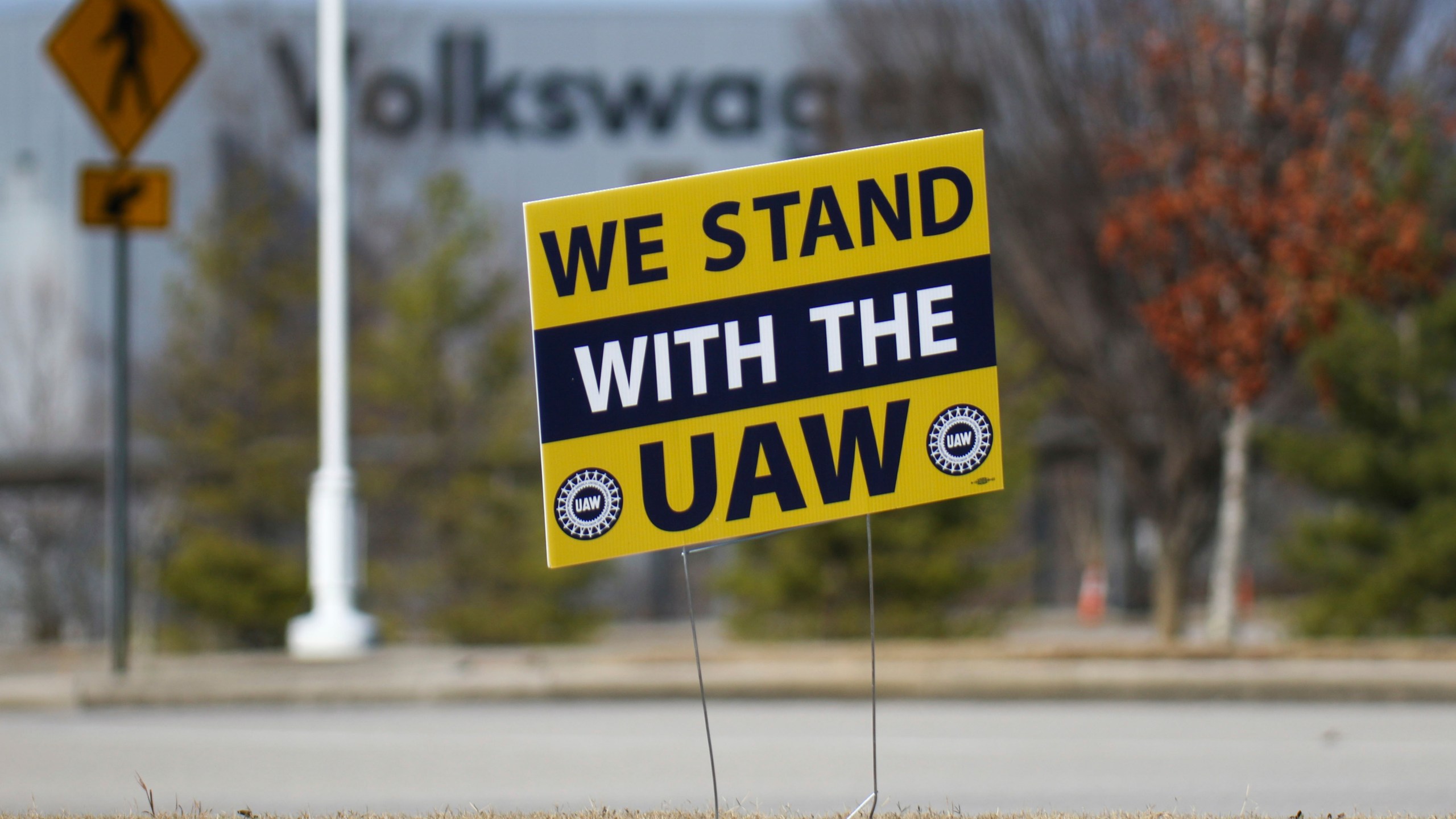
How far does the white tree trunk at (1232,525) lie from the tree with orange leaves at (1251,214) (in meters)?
0.02

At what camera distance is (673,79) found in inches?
1193

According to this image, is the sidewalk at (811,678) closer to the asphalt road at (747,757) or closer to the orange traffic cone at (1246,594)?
the asphalt road at (747,757)

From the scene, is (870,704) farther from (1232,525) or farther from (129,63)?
(1232,525)

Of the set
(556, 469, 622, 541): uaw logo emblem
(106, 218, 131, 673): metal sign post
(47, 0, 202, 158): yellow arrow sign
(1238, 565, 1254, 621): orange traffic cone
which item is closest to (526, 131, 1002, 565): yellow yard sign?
(556, 469, 622, 541): uaw logo emblem

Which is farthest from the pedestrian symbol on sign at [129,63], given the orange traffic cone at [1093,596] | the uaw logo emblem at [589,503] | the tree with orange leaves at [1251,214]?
the orange traffic cone at [1093,596]

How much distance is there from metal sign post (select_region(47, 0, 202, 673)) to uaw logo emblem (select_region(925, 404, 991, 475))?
23.0ft

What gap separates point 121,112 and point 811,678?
570 cm

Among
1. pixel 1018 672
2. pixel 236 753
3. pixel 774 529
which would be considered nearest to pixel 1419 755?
pixel 1018 672

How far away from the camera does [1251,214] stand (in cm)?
1359

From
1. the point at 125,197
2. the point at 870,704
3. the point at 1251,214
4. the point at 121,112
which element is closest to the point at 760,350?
the point at 870,704

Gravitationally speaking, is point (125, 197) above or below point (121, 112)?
below

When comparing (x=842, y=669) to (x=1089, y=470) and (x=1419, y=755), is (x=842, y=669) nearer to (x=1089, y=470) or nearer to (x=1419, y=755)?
(x=1419, y=755)

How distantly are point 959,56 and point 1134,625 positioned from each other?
11220 millimetres

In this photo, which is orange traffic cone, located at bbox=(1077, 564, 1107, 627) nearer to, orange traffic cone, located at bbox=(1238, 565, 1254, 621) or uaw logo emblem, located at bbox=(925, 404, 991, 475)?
orange traffic cone, located at bbox=(1238, 565, 1254, 621)
